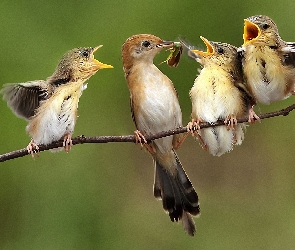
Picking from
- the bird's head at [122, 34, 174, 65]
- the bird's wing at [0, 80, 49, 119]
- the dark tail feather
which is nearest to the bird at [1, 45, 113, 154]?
the bird's wing at [0, 80, 49, 119]

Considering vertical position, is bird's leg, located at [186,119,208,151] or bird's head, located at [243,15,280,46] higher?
bird's head, located at [243,15,280,46]

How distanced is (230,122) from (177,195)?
641 millimetres

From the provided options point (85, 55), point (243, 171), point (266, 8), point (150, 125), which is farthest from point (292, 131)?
point (85, 55)

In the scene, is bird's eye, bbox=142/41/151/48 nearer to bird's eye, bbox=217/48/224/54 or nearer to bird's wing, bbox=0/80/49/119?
bird's eye, bbox=217/48/224/54

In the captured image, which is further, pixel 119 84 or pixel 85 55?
pixel 119 84

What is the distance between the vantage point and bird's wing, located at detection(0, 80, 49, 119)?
3.32 metres

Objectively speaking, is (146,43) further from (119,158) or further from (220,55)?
(119,158)

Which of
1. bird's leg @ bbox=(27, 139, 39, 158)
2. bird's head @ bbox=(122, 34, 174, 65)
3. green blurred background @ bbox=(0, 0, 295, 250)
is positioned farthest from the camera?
green blurred background @ bbox=(0, 0, 295, 250)

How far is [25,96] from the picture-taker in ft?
11.1

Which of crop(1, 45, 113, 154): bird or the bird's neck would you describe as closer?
crop(1, 45, 113, 154): bird

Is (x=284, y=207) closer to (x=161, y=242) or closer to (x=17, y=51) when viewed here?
(x=161, y=242)

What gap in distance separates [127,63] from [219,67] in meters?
0.36

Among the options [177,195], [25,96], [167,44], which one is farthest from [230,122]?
[25,96]

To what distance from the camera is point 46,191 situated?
5691 mm
